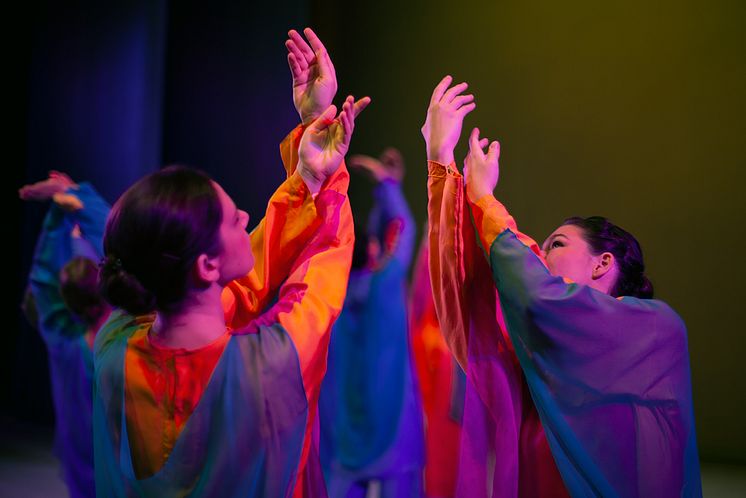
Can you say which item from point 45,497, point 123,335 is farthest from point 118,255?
point 45,497

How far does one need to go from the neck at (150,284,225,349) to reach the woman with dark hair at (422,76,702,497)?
508mm

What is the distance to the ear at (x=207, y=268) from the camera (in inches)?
41.5

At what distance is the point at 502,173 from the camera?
4.12 metres

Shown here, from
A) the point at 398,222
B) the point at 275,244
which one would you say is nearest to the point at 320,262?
the point at 275,244

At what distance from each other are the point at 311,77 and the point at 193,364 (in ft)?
2.16

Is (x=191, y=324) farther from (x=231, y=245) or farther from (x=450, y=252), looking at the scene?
(x=450, y=252)

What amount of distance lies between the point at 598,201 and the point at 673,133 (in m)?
0.53

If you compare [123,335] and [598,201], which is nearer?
[123,335]

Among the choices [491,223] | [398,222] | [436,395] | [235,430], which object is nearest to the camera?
[235,430]

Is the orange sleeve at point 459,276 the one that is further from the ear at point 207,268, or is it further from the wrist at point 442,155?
the ear at point 207,268

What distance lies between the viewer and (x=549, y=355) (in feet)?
4.17

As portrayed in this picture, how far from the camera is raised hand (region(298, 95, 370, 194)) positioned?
51.4 inches

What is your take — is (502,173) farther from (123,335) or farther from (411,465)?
(123,335)

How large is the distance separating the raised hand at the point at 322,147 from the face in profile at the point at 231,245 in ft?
0.79
